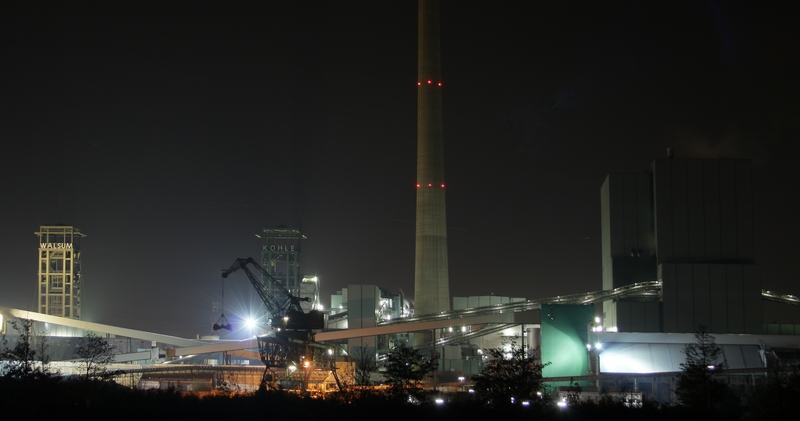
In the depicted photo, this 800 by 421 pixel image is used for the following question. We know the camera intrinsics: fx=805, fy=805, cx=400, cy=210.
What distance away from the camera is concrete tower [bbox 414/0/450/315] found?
72.8 metres

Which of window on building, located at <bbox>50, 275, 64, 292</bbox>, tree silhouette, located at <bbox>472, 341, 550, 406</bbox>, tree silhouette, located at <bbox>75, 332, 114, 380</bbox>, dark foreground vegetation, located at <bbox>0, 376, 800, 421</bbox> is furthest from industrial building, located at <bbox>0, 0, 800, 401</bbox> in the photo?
dark foreground vegetation, located at <bbox>0, 376, 800, 421</bbox>

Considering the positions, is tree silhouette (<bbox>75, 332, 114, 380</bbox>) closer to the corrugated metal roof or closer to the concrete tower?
the concrete tower

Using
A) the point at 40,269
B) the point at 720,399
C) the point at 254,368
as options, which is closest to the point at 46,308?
the point at 40,269

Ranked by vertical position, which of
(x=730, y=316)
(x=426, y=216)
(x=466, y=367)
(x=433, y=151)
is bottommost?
(x=466, y=367)

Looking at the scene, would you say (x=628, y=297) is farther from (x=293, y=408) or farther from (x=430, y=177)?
(x=293, y=408)

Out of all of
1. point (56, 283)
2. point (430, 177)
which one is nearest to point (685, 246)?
point (430, 177)

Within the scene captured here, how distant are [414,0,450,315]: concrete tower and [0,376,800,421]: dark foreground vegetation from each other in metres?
44.3

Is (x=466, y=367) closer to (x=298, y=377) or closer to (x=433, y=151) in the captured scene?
(x=433, y=151)

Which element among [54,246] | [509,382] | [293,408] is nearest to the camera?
[293,408]

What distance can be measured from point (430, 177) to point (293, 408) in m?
46.9

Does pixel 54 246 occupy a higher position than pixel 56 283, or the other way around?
pixel 54 246

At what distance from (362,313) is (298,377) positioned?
20453 mm

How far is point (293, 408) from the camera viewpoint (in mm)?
27125

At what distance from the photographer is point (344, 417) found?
86.8 feet
